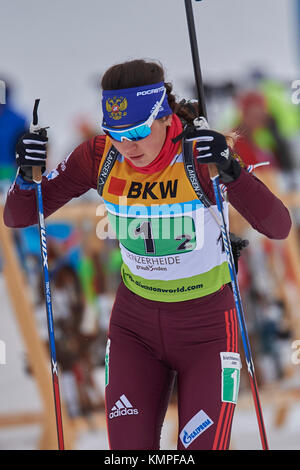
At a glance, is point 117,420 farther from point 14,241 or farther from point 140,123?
point 14,241

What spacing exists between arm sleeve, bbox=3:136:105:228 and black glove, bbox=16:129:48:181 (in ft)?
0.24

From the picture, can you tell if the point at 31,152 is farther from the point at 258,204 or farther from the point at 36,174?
the point at 258,204

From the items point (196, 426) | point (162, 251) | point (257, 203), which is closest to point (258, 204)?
point (257, 203)

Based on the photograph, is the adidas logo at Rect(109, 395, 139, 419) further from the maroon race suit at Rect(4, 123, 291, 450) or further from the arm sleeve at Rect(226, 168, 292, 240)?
the arm sleeve at Rect(226, 168, 292, 240)

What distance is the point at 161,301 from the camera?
247cm

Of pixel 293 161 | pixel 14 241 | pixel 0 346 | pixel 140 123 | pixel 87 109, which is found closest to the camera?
pixel 140 123

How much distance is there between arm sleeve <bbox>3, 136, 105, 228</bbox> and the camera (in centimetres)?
254

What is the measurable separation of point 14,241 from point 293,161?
18.6 feet

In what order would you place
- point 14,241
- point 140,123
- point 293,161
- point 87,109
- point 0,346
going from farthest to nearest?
point 293,161, point 87,109, point 0,346, point 14,241, point 140,123

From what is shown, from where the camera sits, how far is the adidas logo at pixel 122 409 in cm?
241

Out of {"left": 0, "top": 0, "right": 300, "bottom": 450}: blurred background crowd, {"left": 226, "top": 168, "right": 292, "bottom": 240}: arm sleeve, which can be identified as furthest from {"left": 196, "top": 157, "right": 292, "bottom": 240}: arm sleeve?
{"left": 0, "top": 0, "right": 300, "bottom": 450}: blurred background crowd

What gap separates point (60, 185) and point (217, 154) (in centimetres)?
61
